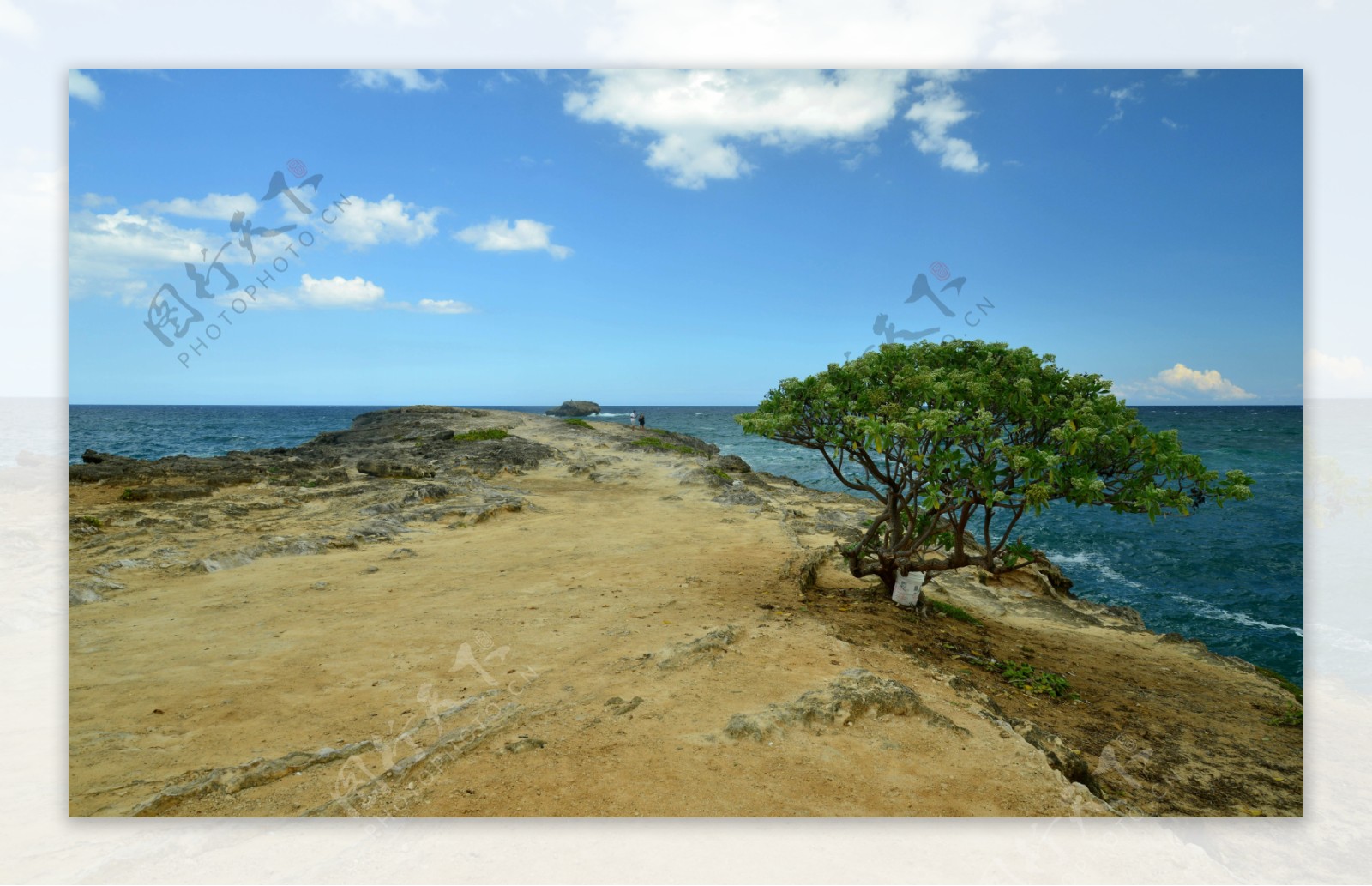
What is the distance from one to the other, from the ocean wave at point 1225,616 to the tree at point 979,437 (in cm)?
774

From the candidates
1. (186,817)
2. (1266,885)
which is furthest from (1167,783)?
(186,817)

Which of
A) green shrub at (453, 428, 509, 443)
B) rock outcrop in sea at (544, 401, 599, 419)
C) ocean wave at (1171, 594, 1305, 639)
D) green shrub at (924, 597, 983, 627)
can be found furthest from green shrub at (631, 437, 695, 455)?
rock outcrop in sea at (544, 401, 599, 419)

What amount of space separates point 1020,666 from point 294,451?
69.0 ft

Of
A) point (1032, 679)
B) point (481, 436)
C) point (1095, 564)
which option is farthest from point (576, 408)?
point (1032, 679)

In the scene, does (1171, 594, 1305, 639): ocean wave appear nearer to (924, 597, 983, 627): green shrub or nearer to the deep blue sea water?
the deep blue sea water

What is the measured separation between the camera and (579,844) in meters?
3.84

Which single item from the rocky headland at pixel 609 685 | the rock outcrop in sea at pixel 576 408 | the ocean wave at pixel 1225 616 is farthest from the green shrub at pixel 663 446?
the rock outcrop in sea at pixel 576 408

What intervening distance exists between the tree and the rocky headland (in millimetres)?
1461

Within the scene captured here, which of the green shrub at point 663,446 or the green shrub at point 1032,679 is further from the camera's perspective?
the green shrub at point 663,446

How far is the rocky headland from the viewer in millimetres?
3885

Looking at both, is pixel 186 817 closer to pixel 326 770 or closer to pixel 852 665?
pixel 326 770

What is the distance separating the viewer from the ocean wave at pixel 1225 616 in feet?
36.7

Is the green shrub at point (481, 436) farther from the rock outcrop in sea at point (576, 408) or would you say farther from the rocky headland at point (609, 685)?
the rock outcrop in sea at point (576, 408)

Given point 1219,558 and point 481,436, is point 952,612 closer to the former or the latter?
point 1219,558
